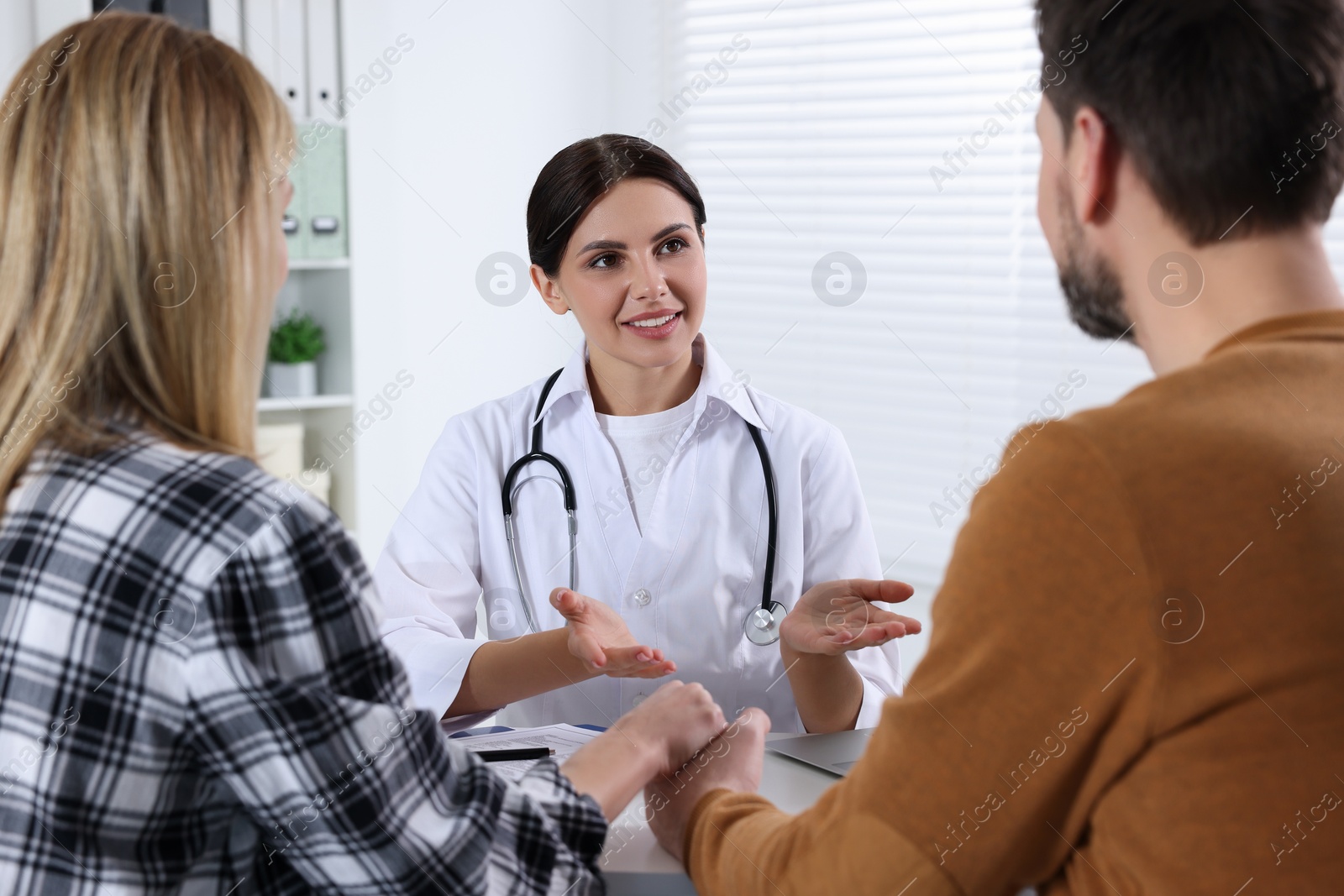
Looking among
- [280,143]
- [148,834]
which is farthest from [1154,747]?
[280,143]

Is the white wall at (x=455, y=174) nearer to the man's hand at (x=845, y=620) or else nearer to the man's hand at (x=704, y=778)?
the man's hand at (x=845, y=620)

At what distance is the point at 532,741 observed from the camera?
1424 millimetres

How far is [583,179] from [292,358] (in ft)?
5.88

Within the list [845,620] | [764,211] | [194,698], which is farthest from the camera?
[764,211]

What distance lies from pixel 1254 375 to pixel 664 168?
49.9 inches

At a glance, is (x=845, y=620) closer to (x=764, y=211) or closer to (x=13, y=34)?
(x=764, y=211)

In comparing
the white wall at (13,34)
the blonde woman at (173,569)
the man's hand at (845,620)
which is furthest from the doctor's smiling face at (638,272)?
the white wall at (13,34)

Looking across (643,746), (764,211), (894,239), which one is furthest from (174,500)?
(764,211)

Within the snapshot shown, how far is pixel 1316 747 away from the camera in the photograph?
2.39 feet

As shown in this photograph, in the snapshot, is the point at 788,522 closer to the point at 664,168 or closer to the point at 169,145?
the point at 664,168

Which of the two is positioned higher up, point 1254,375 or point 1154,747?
point 1254,375

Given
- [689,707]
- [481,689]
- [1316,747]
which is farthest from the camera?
[481,689]

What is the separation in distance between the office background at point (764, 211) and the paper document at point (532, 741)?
5.01 ft

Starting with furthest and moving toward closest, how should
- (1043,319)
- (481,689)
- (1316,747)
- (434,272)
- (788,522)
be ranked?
(434,272), (1043,319), (788,522), (481,689), (1316,747)
